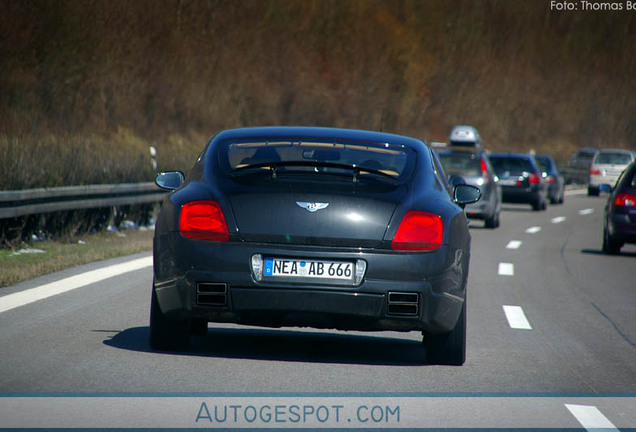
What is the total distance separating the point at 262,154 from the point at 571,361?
2430mm

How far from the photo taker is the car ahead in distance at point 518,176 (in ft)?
109

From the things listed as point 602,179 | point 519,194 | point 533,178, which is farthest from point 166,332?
point 602,179

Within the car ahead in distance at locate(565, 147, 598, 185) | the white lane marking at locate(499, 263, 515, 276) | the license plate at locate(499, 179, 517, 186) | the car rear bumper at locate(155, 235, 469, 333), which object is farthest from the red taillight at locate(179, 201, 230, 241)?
the car ahead in distance at locate(565, 147, 598, 185)

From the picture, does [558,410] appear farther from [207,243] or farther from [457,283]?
[207,243]

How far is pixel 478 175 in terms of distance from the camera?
83.0 ft

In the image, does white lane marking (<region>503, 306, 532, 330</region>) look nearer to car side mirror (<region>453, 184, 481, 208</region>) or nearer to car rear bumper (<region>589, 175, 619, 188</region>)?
car side mirror (<region>453, 184, 481, 208</region>)

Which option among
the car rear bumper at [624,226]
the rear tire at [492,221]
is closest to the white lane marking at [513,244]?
the car rear bumper at [624,226]

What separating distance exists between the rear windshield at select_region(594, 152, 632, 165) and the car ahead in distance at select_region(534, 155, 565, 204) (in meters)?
6.26

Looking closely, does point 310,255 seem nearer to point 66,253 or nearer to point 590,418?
point 590,418

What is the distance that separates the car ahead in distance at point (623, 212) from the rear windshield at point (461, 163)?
5528mm

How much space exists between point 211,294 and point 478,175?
60.8 ft

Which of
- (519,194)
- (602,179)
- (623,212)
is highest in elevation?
(623,212)

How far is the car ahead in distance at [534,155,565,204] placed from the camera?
39750mm
